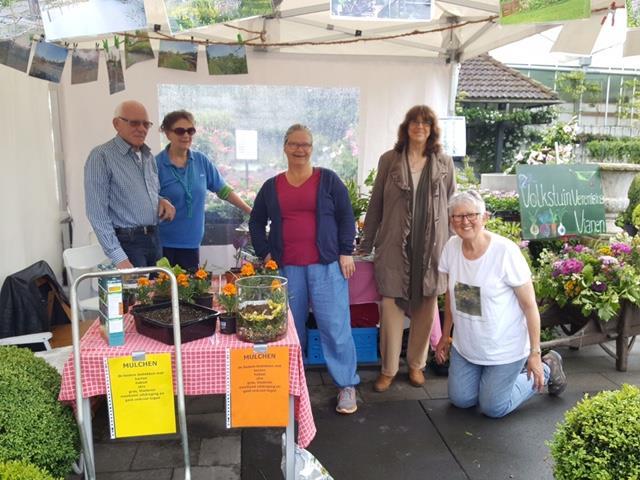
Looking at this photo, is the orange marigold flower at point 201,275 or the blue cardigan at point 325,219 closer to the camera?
the orange marigold flower at point 201,275

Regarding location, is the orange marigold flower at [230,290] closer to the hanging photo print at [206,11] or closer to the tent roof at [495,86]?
the hanging photo print at [206,11]

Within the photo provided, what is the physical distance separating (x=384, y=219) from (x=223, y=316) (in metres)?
1.47

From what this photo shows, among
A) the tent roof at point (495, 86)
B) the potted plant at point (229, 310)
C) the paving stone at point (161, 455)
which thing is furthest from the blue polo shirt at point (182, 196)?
the tent roof at point (495, 86)

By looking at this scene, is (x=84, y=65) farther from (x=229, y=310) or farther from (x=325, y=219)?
(x=229, y=310)

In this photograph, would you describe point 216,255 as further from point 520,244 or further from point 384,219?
point 520,244

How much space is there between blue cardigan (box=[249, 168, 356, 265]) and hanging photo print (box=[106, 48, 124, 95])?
1697mm

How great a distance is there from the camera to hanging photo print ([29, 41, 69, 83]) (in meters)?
3.20

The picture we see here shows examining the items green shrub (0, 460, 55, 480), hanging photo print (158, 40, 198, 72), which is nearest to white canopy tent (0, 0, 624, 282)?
hanging photo print (158, 40, 198, 72)

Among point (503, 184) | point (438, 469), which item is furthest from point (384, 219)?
point (503, 184)

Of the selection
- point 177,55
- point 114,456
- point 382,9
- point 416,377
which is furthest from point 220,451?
point 177,55

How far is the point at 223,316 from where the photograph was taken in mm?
2074

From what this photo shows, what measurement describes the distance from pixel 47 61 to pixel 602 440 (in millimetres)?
3514

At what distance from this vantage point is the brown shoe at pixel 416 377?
346 centimetres

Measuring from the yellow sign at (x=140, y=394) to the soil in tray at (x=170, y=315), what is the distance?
0.16m
